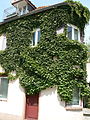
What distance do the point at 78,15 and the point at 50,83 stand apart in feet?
20.3

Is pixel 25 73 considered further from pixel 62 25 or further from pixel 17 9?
pixel 17 9

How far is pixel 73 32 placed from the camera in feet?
40.2

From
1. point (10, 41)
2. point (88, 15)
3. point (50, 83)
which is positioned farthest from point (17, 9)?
point (50, 83)

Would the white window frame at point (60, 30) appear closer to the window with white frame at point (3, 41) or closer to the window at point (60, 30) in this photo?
the window at point (60, 30)

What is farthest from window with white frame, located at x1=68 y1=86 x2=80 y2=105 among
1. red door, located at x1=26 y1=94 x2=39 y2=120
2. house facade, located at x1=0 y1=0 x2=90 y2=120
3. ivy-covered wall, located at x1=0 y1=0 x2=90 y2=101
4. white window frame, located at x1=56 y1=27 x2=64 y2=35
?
white window frame, located at x1=56 y1=27 x2=64 y2=35

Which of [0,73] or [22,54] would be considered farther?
[0,73]

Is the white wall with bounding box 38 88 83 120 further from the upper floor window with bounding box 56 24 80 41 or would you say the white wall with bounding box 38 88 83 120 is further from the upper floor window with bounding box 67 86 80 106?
the upper floor window with bounding box 56 24 80 41

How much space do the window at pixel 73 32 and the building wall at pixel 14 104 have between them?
5.76 metres

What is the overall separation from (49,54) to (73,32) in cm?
280

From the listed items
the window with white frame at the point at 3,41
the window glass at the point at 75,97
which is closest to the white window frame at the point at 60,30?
the window glass at the point at 75,97

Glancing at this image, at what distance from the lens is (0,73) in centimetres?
1335

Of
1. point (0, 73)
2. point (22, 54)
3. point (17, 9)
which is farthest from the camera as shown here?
point (17, 9)

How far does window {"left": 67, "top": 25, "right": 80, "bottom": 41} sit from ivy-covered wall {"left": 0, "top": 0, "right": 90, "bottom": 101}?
408 millimetres

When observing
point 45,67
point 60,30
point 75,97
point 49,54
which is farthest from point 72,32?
point 75,97
